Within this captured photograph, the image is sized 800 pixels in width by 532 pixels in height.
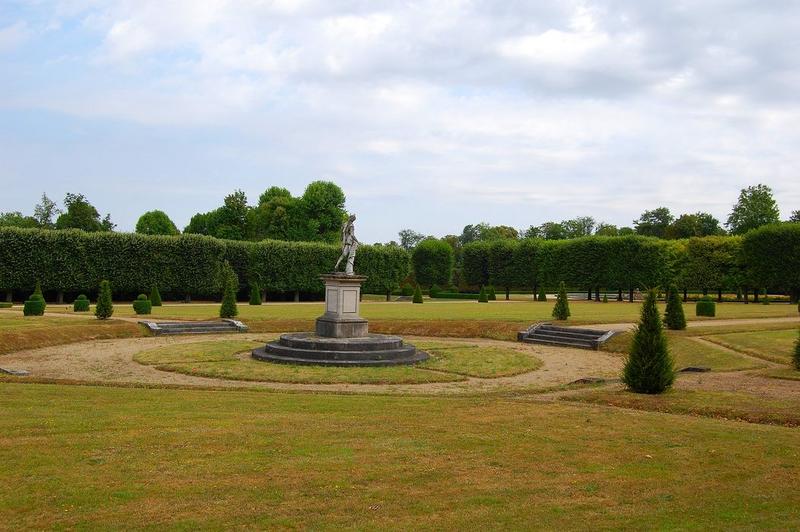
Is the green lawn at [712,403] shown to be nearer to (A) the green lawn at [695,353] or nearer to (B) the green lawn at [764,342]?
(A) the green lawn at [695,353]

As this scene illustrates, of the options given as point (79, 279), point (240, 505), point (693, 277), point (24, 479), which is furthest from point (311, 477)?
point (693, 277)

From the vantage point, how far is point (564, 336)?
98.8 feet

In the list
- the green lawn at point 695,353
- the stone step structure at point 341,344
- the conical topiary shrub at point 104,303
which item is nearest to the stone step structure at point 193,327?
the conical topiary shrub at point 104,303

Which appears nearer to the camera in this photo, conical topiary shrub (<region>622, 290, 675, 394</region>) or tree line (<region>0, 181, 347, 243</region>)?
conical topiary shrub (<region>622, 290, 675, 394</region>)

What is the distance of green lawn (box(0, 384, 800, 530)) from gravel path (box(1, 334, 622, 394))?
526 centimetres

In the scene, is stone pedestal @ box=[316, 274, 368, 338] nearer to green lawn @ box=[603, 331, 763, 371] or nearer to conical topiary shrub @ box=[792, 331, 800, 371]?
green lawn @ box=[603, 331, 763, 371]

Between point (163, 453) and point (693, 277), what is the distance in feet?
194

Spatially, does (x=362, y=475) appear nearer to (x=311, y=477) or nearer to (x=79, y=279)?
(x=311, y=477)

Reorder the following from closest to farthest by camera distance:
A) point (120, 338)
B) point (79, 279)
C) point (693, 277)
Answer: point (120, 338)
point (79, 279)
point (693, 277)

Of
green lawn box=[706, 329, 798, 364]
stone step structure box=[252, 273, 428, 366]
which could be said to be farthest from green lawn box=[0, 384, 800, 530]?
green lawn box=[706, 329, 798, 364]

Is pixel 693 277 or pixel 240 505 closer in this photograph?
pixel 240 505

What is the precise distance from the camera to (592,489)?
743 cm

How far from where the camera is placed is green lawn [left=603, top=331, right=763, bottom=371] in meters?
21.7

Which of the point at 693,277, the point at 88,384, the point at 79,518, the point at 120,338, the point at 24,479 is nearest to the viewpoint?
the point at 79,518
